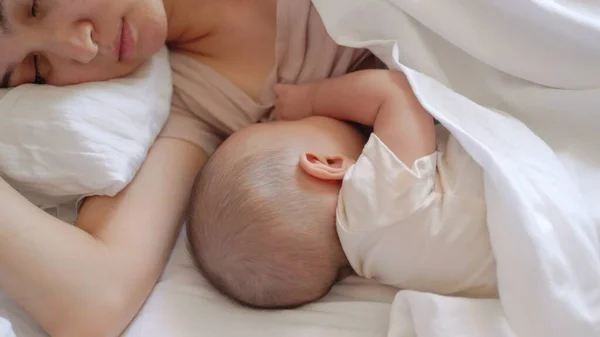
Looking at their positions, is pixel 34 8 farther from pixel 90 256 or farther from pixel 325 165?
pixel 325 165

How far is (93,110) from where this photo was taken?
3.11ft

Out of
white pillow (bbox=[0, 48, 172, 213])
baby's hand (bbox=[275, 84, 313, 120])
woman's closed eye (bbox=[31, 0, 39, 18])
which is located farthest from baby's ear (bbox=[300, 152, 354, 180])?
woman's closed eye (bbox=[31, 0, 39, 18])

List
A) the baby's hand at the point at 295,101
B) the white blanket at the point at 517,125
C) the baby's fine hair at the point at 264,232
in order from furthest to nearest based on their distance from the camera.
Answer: the baby's hand at the point at 295,101, the baby's fine hair at the point at 264,232, the white blanket at the point at 517,125

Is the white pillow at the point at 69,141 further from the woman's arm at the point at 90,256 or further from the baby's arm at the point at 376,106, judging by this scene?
the baby's arm at the point at 376,106

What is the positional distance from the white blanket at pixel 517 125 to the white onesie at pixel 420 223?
35 millimetres

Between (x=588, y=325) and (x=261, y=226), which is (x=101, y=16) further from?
(x=588, y=325)

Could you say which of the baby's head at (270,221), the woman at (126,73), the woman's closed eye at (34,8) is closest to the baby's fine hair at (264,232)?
the baby's head at (270,221)

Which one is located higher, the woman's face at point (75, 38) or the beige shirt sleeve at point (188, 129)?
the woman's face at point (75, 38)

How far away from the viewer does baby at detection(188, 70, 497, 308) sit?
0.84m

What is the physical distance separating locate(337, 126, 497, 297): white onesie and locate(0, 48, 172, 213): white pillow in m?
0.34

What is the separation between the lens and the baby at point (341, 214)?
84 cm

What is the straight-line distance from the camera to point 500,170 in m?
0.80

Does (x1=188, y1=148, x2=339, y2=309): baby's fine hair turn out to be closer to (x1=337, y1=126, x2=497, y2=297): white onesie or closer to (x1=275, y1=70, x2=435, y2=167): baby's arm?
(x1=337, y1=126, x2=497, y2=297): white onesie

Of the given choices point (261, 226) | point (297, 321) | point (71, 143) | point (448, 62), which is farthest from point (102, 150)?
point (448, 62)
